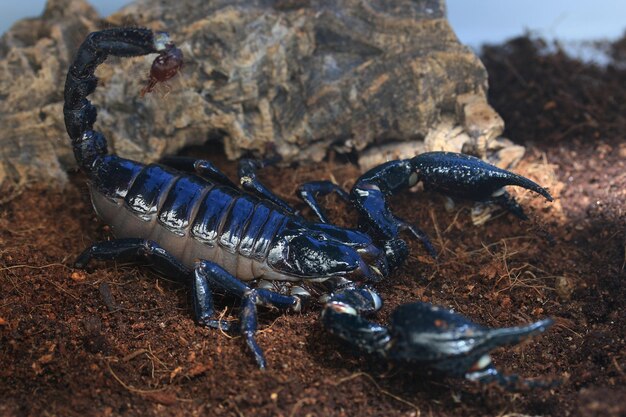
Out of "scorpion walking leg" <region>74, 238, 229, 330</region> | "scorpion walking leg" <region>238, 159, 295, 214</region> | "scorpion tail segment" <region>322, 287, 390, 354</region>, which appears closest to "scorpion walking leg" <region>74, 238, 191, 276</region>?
"scorpion walking leg" <region>74, 238, 229, 330</region>

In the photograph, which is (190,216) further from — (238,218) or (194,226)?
(238,218)

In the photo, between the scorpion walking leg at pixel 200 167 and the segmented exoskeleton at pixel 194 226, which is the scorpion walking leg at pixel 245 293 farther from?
the scorpion walking leg at pixel 200 167

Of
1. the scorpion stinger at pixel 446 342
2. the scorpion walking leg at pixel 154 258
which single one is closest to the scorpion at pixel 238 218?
the scorpion walking leg at pixel 154 258

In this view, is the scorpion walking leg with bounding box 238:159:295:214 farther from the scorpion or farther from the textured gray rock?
the textured gray rock

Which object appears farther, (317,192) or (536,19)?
(536,19)

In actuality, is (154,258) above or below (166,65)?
below

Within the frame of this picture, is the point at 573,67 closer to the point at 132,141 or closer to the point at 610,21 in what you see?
the point at 610,21

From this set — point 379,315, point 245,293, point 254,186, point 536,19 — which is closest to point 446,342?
point 379,315

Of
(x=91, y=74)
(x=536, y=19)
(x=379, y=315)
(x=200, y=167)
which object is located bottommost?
(x=379, y=315)
